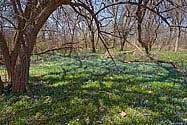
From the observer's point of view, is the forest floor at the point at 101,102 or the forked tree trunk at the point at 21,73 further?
the forked tree trunk at the point at 21,73

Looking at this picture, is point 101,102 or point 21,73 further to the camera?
point 21,73

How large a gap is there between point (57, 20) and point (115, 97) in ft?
14.0

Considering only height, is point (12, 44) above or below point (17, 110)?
above

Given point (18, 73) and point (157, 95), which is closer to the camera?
point (157, 95)

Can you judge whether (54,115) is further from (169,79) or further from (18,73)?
(169,79)

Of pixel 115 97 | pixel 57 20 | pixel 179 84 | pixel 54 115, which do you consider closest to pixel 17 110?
pixel 54 115

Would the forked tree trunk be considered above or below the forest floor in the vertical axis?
above

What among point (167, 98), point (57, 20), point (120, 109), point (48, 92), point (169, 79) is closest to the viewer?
point (120, 109)

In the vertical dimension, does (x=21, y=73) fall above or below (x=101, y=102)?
above

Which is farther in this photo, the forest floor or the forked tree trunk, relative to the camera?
the forked tree trunk

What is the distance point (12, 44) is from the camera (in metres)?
9.12

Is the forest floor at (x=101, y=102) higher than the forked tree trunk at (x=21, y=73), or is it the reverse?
the forked tree trunk at (x=21, y=73)

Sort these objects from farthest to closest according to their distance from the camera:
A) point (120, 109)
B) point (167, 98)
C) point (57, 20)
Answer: point (57, 20) < point (167, 98) < point (120, 109)

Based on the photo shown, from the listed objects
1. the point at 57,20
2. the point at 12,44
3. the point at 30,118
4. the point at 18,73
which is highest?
the point at 57,20
